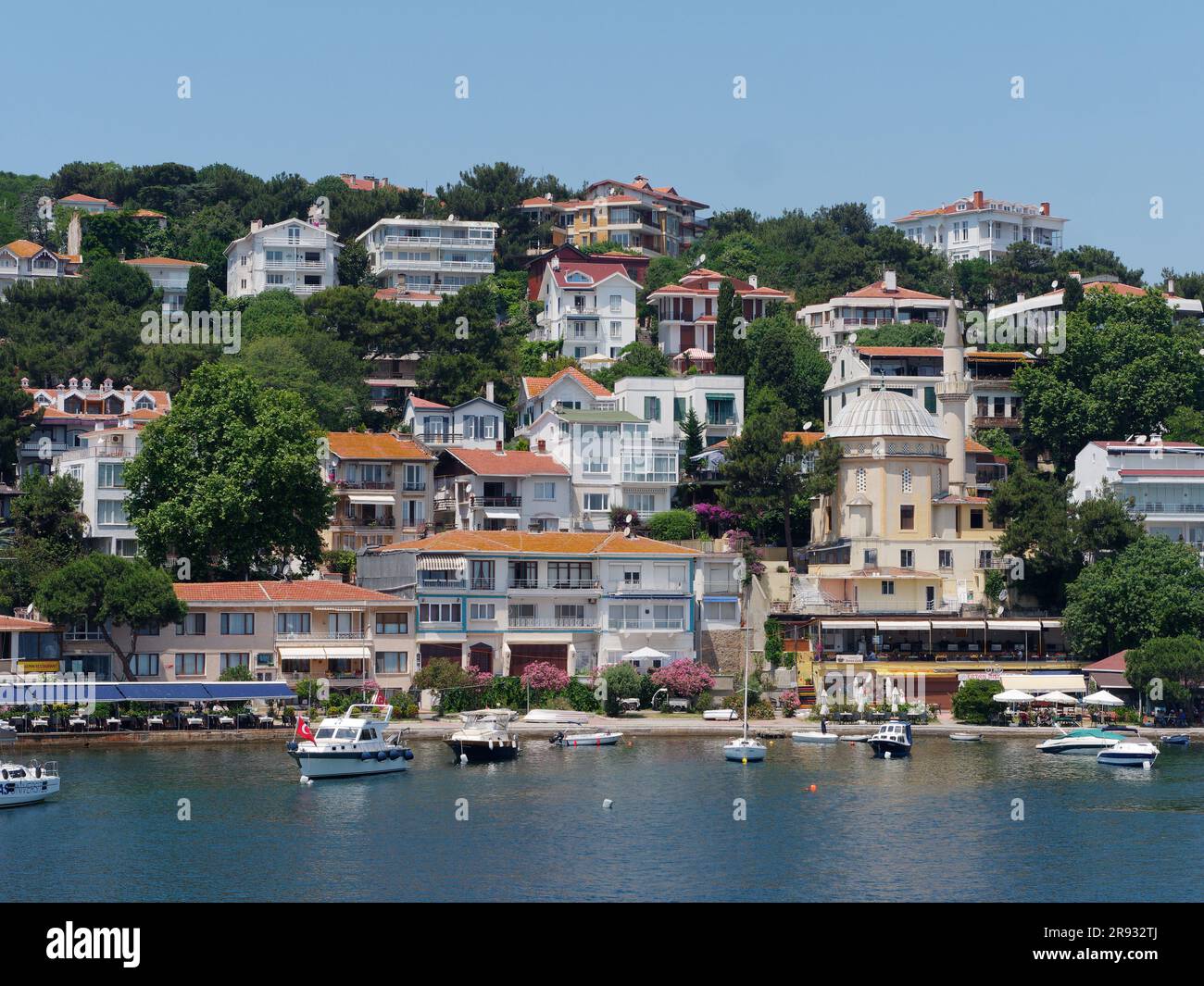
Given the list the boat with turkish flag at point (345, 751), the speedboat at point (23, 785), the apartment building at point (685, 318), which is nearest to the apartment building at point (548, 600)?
the boat with turkish flag at point (345, 751)

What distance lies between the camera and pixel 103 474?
93.2 meters

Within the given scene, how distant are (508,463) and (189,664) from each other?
79.0 feet

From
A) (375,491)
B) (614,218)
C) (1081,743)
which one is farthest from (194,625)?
(614,218)

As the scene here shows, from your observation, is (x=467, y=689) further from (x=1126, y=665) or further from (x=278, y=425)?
(x=1126, y=665)

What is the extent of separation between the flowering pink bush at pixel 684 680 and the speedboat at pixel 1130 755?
19.3 metres

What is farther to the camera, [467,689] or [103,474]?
[103,474]

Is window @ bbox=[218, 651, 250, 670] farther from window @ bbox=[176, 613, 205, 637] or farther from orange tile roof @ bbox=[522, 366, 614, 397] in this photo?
orange tile roof @ bbox=[522, 366, 614, 397]

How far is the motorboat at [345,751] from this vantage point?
66.8m

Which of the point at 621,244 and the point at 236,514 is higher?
the point at 621,244

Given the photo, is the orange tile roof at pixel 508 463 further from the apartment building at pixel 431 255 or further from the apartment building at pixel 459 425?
the apartment building at pixel 431 255

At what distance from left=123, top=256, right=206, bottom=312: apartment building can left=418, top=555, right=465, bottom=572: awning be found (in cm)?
6008

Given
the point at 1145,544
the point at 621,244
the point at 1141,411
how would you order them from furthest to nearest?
the point at 621,244, the point at 1141,411, the point at 1145,544

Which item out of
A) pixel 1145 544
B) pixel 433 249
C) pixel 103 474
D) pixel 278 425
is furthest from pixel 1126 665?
pixel 433 249

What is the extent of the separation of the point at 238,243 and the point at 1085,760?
85.3m
